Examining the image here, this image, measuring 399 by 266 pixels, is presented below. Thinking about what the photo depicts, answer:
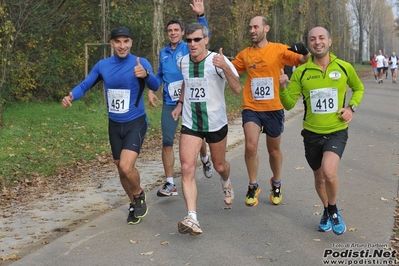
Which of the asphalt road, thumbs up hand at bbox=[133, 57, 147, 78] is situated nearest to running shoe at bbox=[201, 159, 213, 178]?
the asphalt road

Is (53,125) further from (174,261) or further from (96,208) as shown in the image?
(174,261)

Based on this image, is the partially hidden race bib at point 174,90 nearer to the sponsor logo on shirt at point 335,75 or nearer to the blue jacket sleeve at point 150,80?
the blue jacket sleeve at point 150,80

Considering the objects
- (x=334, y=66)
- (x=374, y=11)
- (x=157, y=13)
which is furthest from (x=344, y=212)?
(x=374, y=11)

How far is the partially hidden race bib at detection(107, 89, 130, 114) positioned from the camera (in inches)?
282

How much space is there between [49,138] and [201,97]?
700cm

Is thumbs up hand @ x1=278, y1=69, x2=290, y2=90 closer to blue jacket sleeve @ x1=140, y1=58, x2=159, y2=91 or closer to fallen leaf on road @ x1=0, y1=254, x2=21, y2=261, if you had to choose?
blue jacket sleeve @ x1=140, y1=58, x2=159, y2=91

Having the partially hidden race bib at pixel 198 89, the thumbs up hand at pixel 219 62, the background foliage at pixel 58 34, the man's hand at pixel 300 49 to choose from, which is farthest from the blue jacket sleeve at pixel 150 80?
the background foliage at pixel 58 34

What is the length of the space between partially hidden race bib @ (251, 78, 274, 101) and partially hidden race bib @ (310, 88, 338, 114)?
4.28 ft

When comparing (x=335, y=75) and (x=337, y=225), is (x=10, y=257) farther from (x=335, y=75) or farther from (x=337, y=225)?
(x=335, y=75)

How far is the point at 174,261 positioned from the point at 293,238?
1.30m

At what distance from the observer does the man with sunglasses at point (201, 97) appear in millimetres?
6750

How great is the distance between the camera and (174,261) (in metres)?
5.77

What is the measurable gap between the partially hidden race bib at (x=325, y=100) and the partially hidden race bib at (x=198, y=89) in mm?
1182

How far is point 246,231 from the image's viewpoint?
22.0 ft
